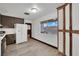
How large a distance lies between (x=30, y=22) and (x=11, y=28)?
267 centimetres

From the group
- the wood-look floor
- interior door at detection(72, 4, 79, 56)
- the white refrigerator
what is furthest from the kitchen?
interior door at detection(72, 4, 79, 56)

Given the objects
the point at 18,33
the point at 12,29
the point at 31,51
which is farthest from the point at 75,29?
the point at 12,29

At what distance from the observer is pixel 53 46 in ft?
13.5

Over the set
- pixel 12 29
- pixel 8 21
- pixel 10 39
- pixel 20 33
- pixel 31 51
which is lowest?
pixel 31 51

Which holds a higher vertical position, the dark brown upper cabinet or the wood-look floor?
the dark brown upper cabinet

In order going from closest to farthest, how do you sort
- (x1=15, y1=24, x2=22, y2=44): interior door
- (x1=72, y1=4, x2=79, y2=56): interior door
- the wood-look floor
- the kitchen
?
(x1=72, y1=4, x2=79, y2=56): interior door, the wood-look floor, the kitchen, (x1=15, y1=24, x2=22, y2=44): interior door

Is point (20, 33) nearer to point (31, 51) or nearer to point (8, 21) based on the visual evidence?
point (8, 21)

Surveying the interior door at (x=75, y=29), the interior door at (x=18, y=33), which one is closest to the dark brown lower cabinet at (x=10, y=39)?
the interior door at (x=18, y=33)

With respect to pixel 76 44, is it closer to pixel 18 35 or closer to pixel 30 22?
pixel 18 35

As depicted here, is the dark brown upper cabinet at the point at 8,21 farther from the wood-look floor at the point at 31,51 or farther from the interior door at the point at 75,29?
the interior door at the point at 75,29

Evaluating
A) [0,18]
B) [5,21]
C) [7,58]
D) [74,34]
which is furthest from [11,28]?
[7,58]

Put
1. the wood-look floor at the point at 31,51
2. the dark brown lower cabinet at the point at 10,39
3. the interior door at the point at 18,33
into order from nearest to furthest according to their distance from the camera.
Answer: the wood-look floor at the point at 31,51 < the dark brown lower cabinet at the point at 10,39 < the interior door at the point at 18,33

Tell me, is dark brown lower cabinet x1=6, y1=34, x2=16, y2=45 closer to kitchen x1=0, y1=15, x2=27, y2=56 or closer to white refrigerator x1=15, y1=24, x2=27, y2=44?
kitchen x1=0, y1=15, x2=27, y2=56

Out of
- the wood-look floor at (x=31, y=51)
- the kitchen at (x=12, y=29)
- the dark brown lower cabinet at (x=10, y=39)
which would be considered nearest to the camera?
the wood-look floor at (x=31, y=51)
